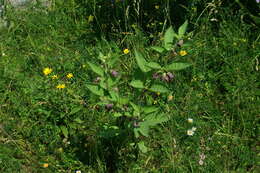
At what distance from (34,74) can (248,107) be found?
1.81 metres

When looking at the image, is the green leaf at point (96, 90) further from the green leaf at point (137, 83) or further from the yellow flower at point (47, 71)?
the yellow flower at point (47, 71)

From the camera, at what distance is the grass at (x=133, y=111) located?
2.21m

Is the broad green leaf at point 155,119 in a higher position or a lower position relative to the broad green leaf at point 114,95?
lower

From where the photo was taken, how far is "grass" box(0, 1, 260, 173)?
87.1 inches

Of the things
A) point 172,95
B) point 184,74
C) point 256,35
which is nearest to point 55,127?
point 172,95

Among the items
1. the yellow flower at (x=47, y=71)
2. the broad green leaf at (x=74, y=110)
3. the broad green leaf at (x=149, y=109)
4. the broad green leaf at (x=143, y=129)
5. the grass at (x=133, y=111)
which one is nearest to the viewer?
the broad green leaf at (x=143, y=129)

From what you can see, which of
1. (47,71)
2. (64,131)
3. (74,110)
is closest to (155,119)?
(74,110)

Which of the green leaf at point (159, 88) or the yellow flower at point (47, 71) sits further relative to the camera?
the yellow flower at point (47, 71)

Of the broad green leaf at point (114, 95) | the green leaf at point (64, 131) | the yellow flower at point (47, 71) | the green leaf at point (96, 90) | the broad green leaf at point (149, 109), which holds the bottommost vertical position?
the green leaf at point (64, 131)

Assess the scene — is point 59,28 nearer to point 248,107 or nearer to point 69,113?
point 69,113

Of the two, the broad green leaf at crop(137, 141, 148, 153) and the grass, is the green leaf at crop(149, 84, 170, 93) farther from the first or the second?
the broad green leaf at crop(137, 141, 148, 153)

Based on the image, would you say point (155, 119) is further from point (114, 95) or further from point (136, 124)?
point (114, 95)

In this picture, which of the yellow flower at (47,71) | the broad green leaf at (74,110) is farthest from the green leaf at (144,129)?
the yellow flower at (47,71)

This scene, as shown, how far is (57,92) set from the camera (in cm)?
263
